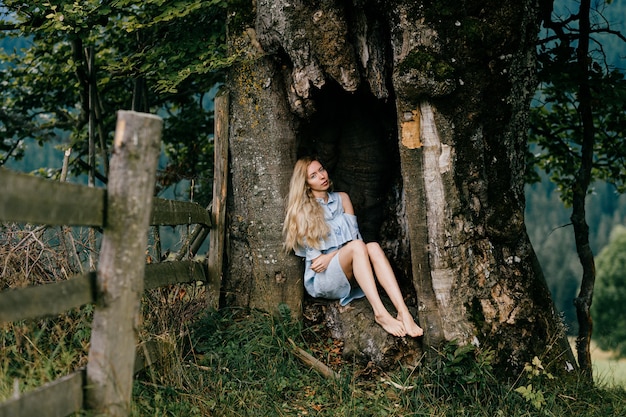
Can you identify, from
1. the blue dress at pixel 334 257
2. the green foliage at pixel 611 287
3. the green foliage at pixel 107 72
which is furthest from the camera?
the green foliage at pixel 611 287

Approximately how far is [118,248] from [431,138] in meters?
3.11

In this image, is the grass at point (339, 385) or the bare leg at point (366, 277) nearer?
the grass at point (339, 385)

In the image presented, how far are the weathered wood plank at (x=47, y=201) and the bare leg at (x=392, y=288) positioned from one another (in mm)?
3203

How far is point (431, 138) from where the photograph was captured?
18.0 ft

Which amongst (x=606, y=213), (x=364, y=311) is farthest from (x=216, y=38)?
(x=606, y=213)

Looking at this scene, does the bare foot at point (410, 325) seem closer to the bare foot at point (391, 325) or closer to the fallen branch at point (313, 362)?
the bare foot at point (391, 325)

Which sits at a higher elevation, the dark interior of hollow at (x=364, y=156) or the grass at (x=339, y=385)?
the dark interior of hollow at (x=364, y=156)

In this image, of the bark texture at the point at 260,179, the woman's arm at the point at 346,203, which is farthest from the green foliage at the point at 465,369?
the woman's arm at the point at 346,203

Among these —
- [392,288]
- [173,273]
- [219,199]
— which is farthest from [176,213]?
[392,288]

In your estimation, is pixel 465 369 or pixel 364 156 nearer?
pixel 465 369

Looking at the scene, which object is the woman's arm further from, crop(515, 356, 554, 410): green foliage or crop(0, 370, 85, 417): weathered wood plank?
crop(0, 370, 85, 417): weathered wood plank

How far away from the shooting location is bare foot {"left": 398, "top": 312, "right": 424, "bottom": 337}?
5602 mm

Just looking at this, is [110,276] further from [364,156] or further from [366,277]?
[364,156]

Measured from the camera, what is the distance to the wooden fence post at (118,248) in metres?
3.09
